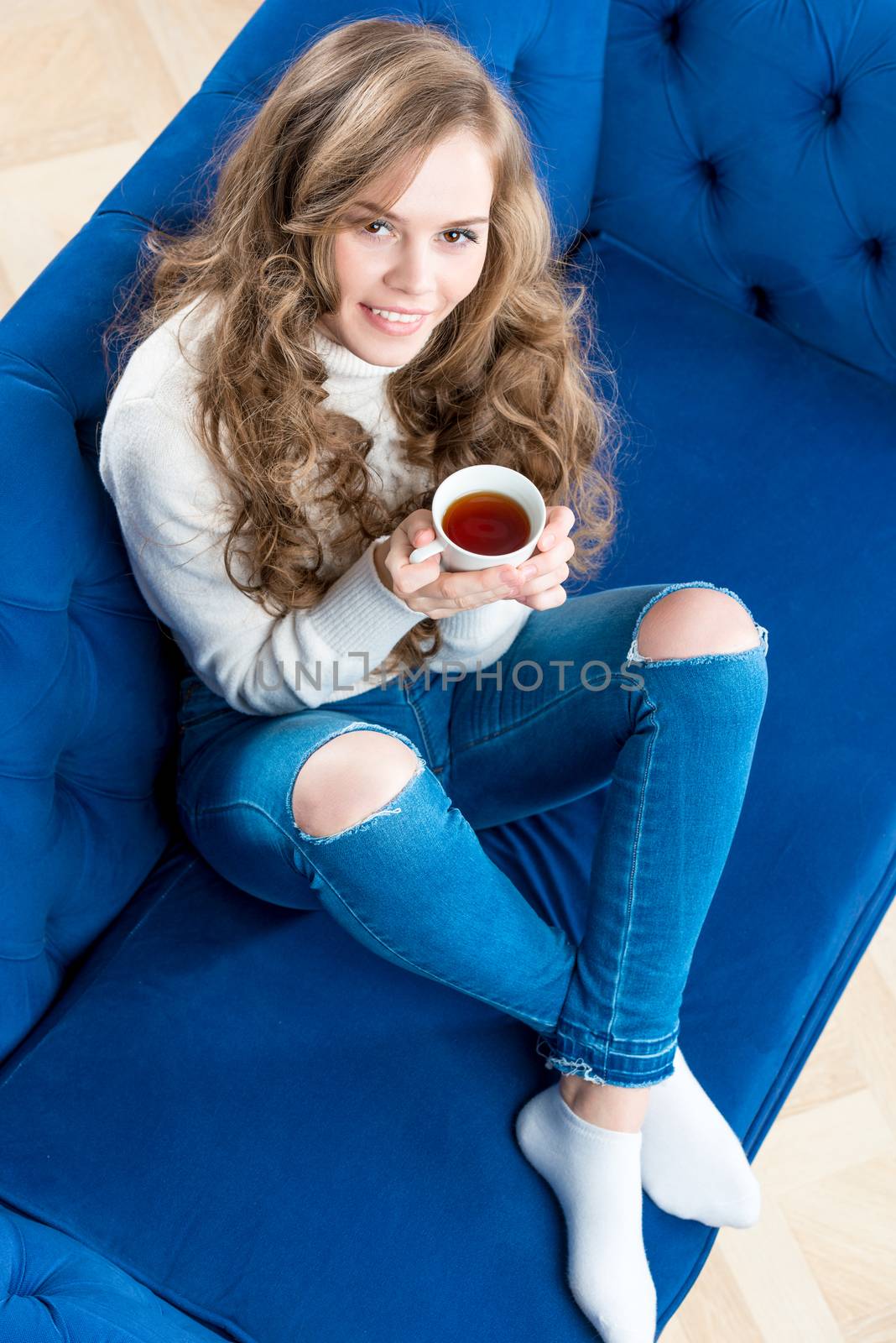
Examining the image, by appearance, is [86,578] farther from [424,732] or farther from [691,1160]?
[691,1160]

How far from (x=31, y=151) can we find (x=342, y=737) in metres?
1.62

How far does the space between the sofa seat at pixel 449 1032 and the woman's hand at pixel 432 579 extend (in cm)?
38

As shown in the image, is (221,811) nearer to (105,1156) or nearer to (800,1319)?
(105,1156)

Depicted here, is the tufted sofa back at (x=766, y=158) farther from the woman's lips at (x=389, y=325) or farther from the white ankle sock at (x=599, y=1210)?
the white ankle sock at (x=599, y=1210)

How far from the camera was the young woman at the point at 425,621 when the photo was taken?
939 millimetres

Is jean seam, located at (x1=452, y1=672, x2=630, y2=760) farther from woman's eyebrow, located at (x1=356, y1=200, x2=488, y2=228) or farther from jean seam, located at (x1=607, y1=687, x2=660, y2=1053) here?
woman's eyebrow, located at (x1=356, y1=200, x2=488, y2=228)

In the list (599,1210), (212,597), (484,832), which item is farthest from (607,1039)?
(212,597)

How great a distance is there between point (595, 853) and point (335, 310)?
1.76ft

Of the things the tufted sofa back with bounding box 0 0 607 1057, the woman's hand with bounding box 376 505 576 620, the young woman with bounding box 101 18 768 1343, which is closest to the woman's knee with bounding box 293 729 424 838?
the young woman with bounding box 101 18 768 1343

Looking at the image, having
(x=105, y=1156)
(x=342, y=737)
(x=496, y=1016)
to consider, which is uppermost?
(x=342, y=737)

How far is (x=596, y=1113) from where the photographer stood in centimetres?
108

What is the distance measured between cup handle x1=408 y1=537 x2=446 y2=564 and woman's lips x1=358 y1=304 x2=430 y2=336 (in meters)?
0.18

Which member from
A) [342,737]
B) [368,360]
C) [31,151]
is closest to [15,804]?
[342,737]

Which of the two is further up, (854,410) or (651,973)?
(854,410)
